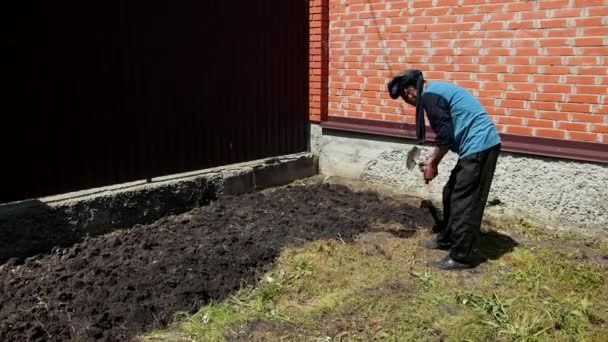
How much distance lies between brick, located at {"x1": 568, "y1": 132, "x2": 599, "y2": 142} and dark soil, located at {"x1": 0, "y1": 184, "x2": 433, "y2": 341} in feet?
5.06

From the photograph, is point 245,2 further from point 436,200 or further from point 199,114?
point 436,200

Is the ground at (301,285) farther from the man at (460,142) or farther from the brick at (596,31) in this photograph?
the brick at (596,31)

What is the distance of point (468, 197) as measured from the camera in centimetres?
452

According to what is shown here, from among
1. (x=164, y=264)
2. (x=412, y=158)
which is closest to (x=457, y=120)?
(x=412, y=158)

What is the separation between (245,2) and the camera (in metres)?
6.47

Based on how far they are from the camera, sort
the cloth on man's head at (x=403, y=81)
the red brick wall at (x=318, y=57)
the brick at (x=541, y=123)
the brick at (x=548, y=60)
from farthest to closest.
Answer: the red brick wall at (x=318, y=57), the brick at (x=541, y=123), the brick at (x=548, y=60), the cloth on man's head at (x=403, y=81)

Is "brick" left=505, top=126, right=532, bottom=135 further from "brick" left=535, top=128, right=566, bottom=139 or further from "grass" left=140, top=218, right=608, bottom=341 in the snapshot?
"grass" left=140, top=218, right=608, bottom=341

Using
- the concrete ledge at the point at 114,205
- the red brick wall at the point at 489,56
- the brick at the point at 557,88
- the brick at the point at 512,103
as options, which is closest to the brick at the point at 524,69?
the red brick wall at the point at 489,56

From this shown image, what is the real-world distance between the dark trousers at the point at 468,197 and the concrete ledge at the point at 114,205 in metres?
2.70

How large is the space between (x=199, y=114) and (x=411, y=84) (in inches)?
101

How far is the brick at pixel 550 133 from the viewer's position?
5305 mm

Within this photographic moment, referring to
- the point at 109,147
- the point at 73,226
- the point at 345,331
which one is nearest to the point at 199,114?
the point at 109,147

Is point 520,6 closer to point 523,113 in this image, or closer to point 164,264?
point 523,113

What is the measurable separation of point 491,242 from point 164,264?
2.94 m
